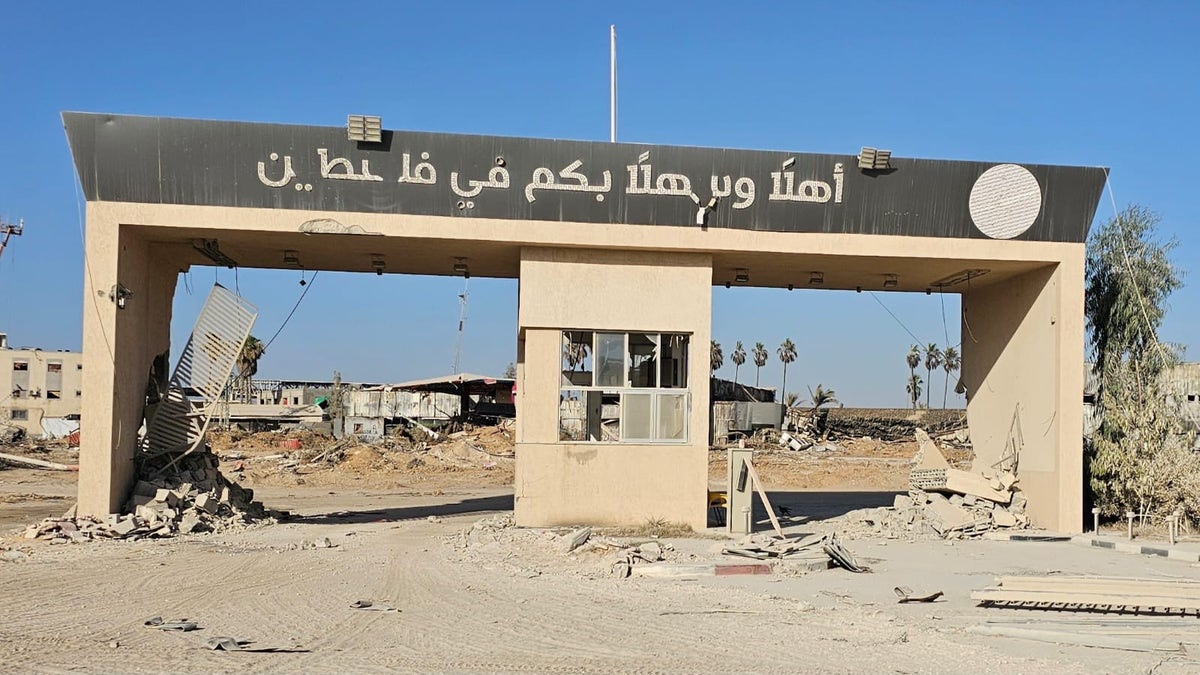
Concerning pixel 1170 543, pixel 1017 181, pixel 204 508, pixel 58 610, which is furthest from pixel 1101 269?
pixel 58 610

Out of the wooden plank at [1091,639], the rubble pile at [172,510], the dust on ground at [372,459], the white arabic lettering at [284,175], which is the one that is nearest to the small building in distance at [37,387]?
the dust on ground at [372,459]

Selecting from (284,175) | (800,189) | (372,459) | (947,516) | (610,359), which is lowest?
(372,459)

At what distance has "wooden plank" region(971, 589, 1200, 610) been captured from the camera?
1152 cm

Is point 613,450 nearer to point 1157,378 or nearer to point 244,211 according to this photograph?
point 244,211

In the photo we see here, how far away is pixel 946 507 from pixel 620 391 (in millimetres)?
7083

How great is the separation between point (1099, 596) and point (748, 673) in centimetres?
538

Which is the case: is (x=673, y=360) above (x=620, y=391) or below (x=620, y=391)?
above

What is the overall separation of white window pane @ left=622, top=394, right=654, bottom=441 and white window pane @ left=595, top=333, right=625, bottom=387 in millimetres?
360

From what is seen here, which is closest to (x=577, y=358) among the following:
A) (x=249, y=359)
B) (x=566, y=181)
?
(x=566, y=181)

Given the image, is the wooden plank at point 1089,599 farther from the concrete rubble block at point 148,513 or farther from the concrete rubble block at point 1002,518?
the concrete rubble block at point 148,513

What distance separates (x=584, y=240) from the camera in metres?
19.1

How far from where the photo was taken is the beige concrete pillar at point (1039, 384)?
20141 mm

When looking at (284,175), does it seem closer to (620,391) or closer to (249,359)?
(620,391)

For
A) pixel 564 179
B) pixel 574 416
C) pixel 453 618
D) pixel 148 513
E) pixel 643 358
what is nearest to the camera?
pixel 453 618
